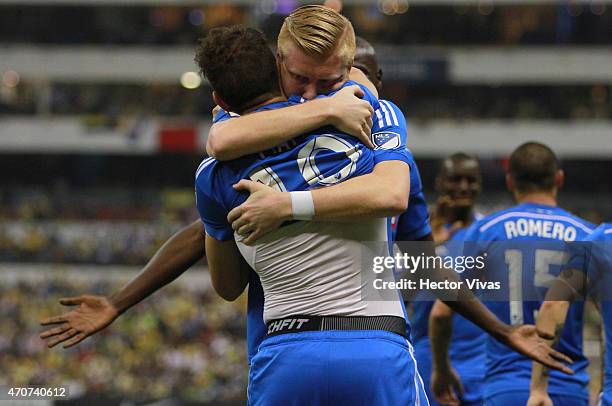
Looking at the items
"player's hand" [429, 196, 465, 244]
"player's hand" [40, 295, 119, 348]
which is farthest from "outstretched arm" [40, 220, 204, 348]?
"player's hand" [429, 196, 465, 244]

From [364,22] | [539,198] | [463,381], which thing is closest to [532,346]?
[539,198]

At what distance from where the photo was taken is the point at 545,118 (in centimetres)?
3725

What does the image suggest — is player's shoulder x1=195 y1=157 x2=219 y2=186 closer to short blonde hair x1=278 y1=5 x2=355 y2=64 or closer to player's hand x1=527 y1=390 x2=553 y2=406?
short blonde hair x1=278 y1=5 x2=355 y2=64

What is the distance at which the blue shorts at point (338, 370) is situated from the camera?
118 inches

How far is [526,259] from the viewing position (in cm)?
498

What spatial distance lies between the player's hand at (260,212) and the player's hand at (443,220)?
11.0ft

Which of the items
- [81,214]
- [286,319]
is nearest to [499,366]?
[286,319]

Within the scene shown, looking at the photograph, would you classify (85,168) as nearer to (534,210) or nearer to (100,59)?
(100,59)

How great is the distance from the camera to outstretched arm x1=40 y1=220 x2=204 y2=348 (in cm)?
371

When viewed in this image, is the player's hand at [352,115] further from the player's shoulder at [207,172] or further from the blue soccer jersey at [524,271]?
the blue soccer jersey at [524,271]

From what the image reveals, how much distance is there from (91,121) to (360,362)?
3620cm

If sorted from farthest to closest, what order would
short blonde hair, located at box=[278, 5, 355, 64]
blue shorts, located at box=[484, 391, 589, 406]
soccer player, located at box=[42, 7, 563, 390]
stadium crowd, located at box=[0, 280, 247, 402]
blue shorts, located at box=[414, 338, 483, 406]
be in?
stadium crowd, located at box=[0, 280, 247, 402]
blue shorts, located at box=[414, 338, 483, 406]
blue shorts, located at box=[484, 391, 589, 406]
soccer player, located at box=[42, 7, 563, 390]
short blonde hair, located at box=[278, 5, 355, 64]

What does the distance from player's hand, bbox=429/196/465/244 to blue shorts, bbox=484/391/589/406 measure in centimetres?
145

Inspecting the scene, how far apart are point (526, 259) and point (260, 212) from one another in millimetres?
2322
